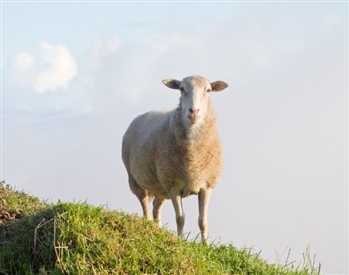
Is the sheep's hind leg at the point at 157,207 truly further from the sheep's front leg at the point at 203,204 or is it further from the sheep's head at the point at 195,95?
the sheep's head at the point at 195,95

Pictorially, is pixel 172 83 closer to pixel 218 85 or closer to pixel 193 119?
pixel 218 85

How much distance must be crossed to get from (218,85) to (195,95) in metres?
0.78

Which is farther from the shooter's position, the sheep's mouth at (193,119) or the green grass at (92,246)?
the sheep's mouth at (193,119)

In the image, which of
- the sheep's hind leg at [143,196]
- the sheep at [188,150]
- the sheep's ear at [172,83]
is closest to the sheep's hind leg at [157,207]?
the sheep's hind leg at [143,196]

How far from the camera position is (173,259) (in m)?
7.77

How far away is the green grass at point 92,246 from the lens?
7.50 metres

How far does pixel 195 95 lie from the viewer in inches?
490

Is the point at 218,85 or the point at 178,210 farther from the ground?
the point at 218,85

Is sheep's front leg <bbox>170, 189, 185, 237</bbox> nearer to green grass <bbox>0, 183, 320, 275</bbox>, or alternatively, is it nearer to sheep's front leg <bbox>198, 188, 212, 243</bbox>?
sheep's front leg <bbox>198, 188, 212, 243</bbox>

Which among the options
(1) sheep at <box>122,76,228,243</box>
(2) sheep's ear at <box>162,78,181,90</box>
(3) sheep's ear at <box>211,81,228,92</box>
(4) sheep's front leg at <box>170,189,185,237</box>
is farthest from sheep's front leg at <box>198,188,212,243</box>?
(2) sheep's ear at <box>162,78,181,90</box>

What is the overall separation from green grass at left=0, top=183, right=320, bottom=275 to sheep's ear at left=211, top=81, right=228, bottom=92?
4692 millimetres

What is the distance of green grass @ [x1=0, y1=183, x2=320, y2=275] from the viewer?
750 cm

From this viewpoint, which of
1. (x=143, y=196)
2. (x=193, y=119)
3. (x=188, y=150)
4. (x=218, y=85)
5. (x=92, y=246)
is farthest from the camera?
(x=143, y=196)

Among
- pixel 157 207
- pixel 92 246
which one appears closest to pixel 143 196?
pixel 157 207
